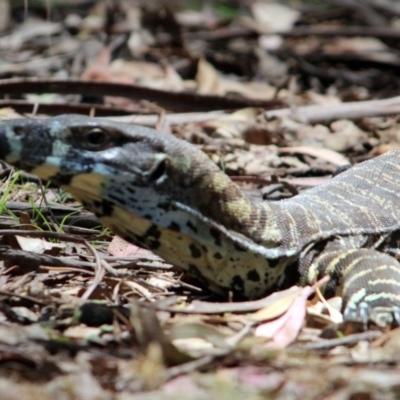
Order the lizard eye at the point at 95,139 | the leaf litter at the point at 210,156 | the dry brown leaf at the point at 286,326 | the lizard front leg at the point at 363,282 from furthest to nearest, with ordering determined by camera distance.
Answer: the lizard front leg at the point at 363,282 < the lizard eye at the point at 95,139 < the dry brown leaf at the point at 286,326 < the leaf litter at the point at 210,156

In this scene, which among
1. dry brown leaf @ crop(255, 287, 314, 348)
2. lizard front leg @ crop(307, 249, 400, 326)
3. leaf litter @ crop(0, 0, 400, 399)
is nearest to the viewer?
leaf litter @ crop(0, 0, 400, 399)

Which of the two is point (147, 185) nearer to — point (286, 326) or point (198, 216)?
point (198, 216)

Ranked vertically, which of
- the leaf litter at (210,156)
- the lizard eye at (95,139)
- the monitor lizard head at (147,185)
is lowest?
the leaf litter at (210,156)

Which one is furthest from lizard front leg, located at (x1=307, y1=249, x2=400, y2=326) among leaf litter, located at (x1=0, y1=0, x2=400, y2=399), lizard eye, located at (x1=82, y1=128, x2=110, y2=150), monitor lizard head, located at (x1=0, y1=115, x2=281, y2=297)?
lizard eye, located at (x1=82, y1=128, x2=110, y2=150)

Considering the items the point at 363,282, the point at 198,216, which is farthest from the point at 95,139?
the point at 363,282

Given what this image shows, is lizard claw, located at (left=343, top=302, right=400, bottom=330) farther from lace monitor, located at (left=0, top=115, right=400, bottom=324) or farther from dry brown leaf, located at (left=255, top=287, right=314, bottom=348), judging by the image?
dry brown leaf, located at (left=255, top=287, right=314, bottom=348)

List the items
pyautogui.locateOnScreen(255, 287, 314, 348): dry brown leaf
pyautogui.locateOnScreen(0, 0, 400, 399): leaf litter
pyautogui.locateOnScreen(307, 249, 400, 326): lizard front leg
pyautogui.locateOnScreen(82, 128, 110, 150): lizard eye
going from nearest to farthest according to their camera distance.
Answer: pyautogui.locateOnScreen(0, 0, 400, 399): leaf litter, pyautogui.locateOnScreen(255, 287, 314, 348): dry brown leaf, pyautogui.locateOnScreen(82, 128, 110, 150): lizard eye, pyautogui.locateOnScreen(307, 249, 400, 326): lizard front leg

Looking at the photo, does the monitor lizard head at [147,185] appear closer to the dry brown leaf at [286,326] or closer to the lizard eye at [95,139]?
the lizard eye at [95,139]

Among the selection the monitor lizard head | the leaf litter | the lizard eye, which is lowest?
the leaf litter

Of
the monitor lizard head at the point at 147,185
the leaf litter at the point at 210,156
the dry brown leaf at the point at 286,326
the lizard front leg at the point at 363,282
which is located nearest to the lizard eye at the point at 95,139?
the monitor lizard head at the point at 147,185
